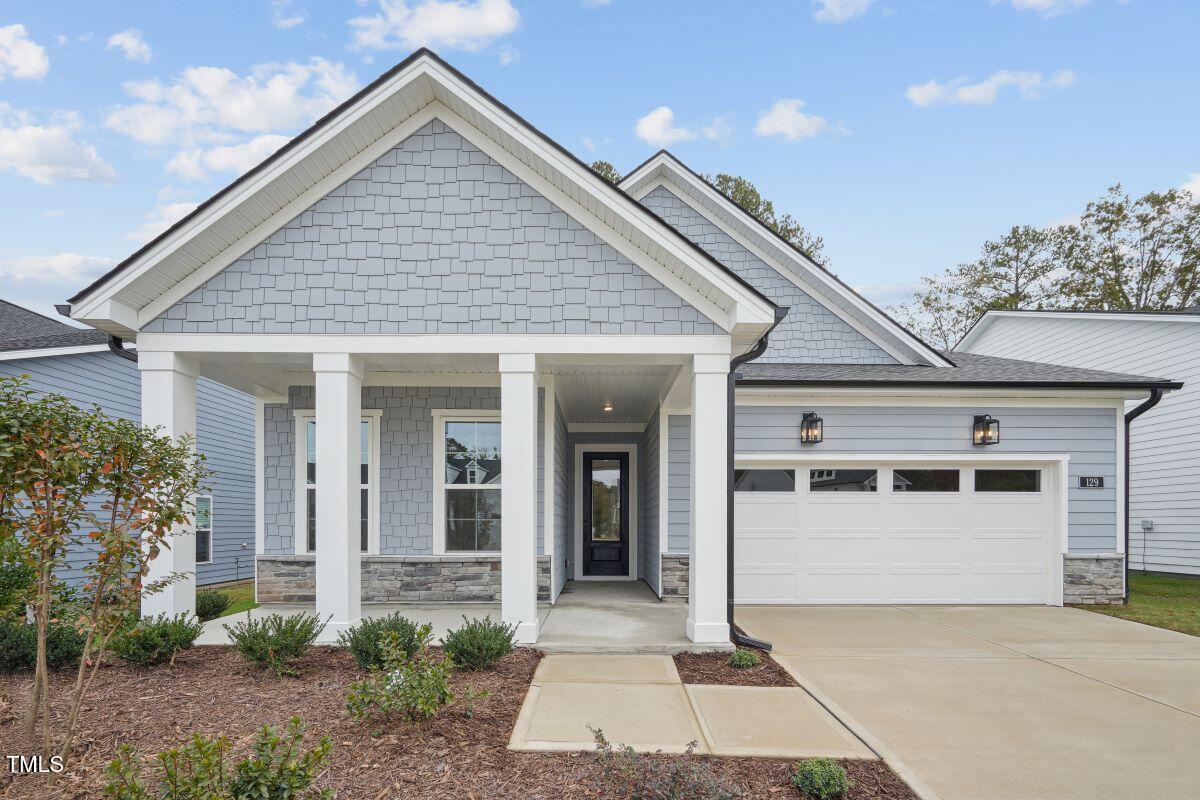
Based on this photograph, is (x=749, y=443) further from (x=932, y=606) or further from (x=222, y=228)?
(x=222, y=228)

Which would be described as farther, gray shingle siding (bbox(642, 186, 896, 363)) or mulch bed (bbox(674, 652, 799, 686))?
gray shingle siding (bbox(642, 186, 896, 363))

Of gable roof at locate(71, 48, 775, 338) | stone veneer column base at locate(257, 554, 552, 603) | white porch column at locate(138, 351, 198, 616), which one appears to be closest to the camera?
gable roof at locate(71, 48, 775, 338)

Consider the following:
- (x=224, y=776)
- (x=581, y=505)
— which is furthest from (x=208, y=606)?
(x=581, y=505)

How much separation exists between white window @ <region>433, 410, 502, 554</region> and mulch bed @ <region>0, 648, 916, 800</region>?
3118 millimetres

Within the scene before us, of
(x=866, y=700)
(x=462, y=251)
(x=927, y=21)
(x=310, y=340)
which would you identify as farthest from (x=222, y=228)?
(x=927, y=21)

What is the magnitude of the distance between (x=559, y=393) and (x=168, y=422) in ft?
14.6

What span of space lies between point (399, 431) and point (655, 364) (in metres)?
3.63

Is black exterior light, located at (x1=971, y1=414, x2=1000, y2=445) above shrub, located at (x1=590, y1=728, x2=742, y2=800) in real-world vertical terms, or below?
above

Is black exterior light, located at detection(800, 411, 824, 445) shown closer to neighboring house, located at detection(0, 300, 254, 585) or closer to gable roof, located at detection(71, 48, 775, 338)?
gable roof, located at detection(71, 48, 775, 338)

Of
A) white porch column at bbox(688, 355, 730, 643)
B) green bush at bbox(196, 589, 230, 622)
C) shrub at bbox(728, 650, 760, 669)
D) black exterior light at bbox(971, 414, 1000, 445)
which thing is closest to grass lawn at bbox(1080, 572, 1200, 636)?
black exterior light at bbox(971, 414, 1000, 445)

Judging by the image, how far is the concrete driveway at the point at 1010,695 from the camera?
3678 mm

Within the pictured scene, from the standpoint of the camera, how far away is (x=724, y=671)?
555cm

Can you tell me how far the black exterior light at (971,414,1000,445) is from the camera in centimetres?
896

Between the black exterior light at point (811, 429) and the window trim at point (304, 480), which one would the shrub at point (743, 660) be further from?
the window trim at point (304, 480)
